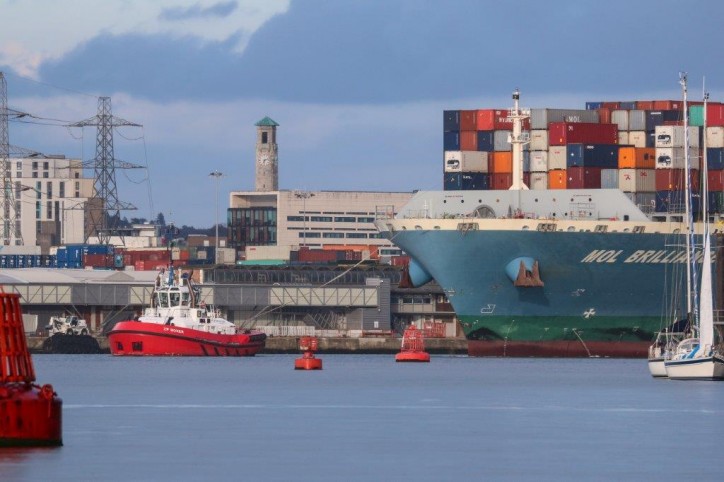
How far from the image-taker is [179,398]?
2413 inches

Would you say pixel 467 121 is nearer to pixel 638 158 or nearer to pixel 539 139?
pixel 539 139

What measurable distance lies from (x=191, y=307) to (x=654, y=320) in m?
23.9

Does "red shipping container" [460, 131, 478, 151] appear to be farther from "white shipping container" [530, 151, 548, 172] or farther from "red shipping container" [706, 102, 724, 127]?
"red shipping container" [706, 102, 724, 127]

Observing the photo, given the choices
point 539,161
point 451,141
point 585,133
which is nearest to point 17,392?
point 585,133

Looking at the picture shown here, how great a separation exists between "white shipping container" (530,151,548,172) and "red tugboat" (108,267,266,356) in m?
16.7

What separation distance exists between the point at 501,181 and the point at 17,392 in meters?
63.2

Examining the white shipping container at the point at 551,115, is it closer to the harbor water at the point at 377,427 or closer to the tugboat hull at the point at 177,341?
the tugboat hull at the point at 177,341

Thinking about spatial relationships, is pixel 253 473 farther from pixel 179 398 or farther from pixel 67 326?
pixel 67 326

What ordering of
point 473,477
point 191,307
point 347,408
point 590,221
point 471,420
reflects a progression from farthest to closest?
point 191,307 → point 590,221 → point 347,408 → point 471,420 → point 473,477

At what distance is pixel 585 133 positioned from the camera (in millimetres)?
95000

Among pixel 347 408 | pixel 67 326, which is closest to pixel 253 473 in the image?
pixel 347 408

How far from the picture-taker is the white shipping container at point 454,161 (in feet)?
323

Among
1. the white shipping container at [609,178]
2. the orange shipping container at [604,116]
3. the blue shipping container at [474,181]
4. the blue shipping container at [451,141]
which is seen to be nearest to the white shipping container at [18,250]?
the blue shipping container at [451,141]

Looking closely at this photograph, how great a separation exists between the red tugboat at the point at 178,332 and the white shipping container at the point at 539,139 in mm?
17271
